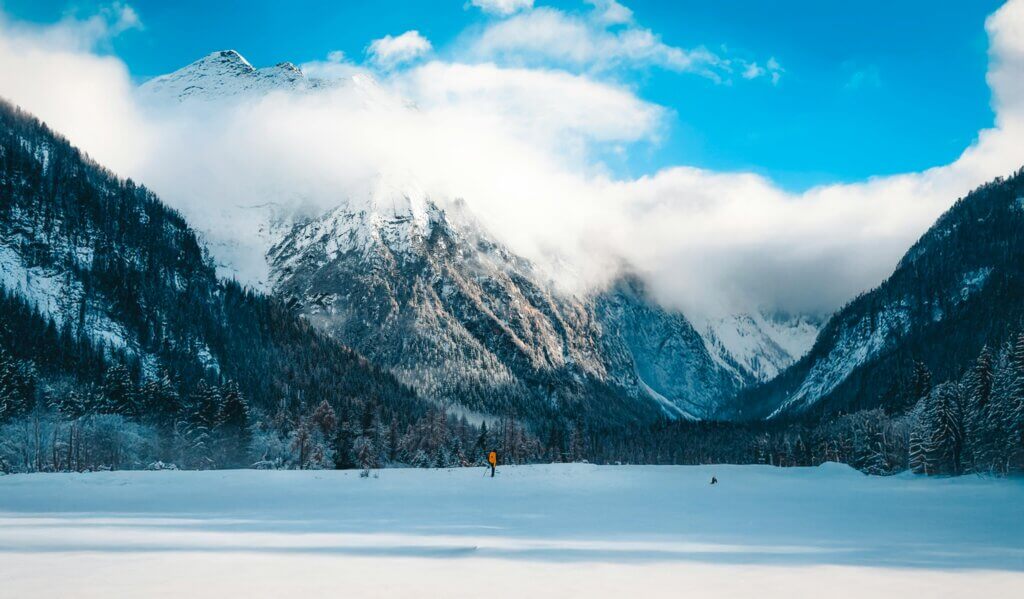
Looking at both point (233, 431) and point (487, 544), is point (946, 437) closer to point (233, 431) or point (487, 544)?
point (487, 544)

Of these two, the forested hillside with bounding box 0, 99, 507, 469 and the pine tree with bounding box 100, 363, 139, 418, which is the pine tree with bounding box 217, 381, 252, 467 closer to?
the forested hillside with bounding box 0, 99, 507, 469

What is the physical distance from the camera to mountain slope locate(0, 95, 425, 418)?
418 feet

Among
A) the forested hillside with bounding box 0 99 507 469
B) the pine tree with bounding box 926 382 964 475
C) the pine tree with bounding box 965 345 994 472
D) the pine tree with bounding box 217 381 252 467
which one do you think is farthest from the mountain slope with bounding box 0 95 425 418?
the pine tree with bounding box 965 345 994 472

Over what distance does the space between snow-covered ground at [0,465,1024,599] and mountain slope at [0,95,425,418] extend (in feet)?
326

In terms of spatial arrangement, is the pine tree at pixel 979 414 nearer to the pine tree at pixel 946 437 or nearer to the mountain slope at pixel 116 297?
the pine tree at pixel 946 437

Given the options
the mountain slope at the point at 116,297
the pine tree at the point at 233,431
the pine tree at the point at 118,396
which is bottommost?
the pine tree at the point at 233,431

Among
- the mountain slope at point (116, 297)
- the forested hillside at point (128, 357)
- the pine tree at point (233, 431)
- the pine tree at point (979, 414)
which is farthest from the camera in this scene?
the mountain slope at point (116, 297)

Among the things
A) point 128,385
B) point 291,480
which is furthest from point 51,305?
point 291,480

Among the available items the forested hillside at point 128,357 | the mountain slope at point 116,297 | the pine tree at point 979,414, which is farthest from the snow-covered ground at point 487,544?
the mountain slope at point 116,297

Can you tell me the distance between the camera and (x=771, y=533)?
792 inches

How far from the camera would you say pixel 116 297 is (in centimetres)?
14450

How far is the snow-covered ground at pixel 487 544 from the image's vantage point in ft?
40.3

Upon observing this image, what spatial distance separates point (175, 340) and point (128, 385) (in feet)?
169

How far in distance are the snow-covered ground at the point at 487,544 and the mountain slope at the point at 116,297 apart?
99470 mm
